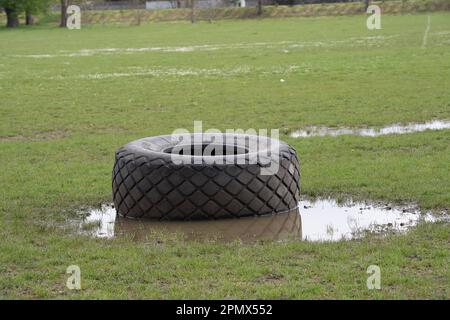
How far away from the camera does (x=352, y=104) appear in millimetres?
18547

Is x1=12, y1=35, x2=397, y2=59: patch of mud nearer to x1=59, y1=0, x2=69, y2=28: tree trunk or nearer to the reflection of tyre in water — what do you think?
the reflection of tyre in water

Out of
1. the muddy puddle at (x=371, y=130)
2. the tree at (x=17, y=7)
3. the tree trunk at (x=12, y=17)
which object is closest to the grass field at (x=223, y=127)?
the muddy puddle at (x=371, y=130)

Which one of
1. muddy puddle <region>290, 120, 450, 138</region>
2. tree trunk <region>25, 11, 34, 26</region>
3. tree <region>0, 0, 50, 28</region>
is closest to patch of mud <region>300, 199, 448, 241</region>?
muddy puddle <region>290, 120, 450, 138</region>

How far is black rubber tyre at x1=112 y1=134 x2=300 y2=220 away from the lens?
871 centimetres

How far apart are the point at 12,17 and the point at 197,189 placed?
75.1m

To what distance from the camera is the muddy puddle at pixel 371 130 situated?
47.9 ft

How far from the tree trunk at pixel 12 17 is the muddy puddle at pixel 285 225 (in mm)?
72822

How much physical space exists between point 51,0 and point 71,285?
269ft

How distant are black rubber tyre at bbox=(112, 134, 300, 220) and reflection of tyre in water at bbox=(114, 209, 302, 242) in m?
0.10

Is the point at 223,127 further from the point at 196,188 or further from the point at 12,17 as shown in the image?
the point at 12,17

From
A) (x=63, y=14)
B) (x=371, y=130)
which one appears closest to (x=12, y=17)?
(x=63, y=14)

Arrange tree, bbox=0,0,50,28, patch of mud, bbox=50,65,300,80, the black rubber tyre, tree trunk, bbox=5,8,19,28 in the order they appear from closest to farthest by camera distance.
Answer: the black rubber tyre < patch of mud, bbox=50,65,300,80 < tree, bbox=0,0,50,28 < tree trunk, bbox=5,8,19,28
